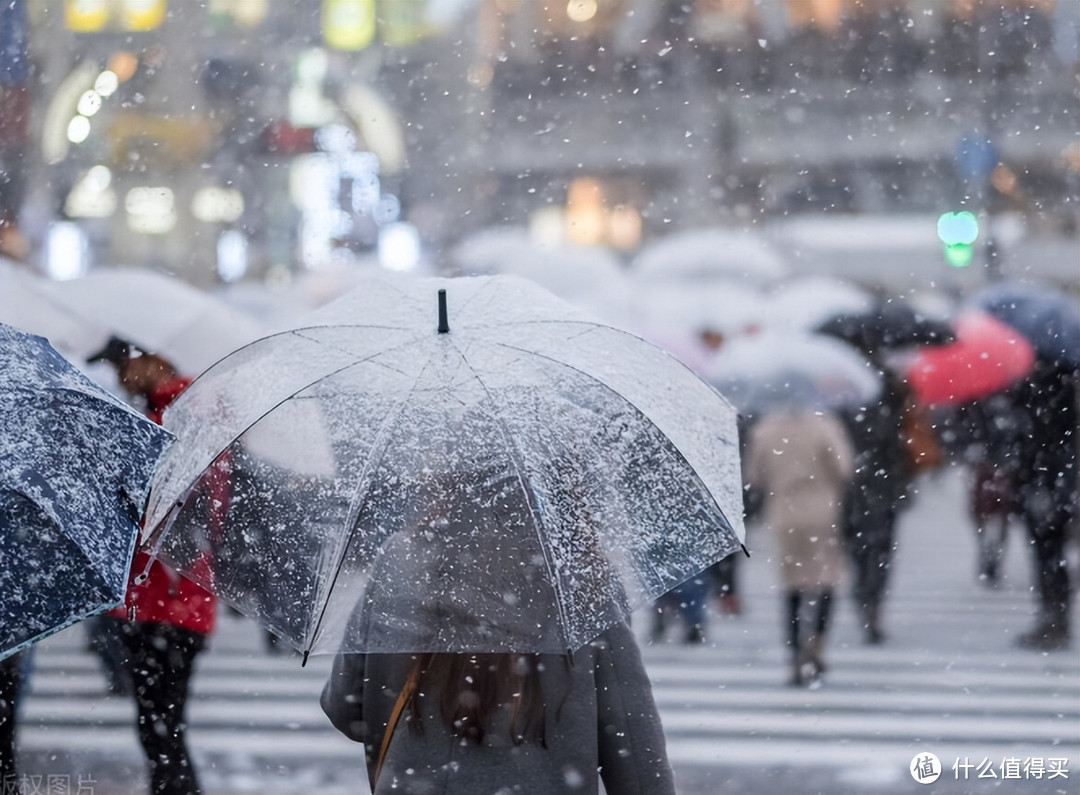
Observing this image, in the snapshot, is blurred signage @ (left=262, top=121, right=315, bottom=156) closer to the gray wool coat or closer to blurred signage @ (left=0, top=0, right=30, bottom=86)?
blurred signage @ (left=0, top=0, right=30, bottom=86)

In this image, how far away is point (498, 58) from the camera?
1246 inches

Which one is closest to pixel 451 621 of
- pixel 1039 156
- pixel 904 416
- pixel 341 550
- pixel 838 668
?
pixel 341 550

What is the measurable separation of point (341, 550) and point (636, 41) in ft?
98.5

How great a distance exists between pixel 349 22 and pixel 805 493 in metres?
10.0

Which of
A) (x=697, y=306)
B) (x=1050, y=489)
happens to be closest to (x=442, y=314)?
(x=1050, y=489)

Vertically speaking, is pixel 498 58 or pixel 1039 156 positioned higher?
pixel 498 58

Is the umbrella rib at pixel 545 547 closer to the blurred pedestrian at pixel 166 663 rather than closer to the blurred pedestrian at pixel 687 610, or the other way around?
the blurred pedestrian at pixel 166 663

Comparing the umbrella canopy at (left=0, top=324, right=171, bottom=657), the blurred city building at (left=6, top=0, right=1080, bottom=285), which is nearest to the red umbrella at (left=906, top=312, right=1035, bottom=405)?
the umbrella canopy at (left=0, top=324, right=171, bottom=657)

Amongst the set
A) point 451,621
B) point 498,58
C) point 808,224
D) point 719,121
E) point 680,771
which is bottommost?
point 680,771

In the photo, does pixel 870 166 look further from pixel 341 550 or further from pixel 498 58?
pixel 341 550

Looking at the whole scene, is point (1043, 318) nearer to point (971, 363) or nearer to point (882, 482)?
point (971, 363)

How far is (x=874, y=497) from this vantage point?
26.2ft

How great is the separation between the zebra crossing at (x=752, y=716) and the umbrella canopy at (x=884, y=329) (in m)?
2.21

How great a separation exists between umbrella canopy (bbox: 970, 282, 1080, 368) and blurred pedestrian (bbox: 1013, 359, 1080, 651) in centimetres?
25
